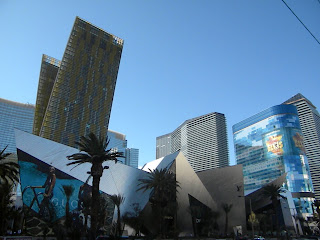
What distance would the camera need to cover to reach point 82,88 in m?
110

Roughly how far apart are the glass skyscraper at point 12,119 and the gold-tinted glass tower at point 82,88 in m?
66.9

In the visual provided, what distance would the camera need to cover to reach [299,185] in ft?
416

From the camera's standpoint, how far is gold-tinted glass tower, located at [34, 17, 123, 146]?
102 m

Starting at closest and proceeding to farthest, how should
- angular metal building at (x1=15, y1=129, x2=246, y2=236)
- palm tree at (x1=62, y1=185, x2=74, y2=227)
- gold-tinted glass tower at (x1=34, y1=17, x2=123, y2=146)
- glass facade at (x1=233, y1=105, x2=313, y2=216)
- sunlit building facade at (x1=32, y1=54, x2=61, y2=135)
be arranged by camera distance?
palm tree at (x1=62, y1=185, x2=74, y2=227) → angular metal building at (x1=15, y1=129, x2=246, y2=236) → gold-tinted glass tower at (x1=34, y1=17, x2=123, y2=146) → sunlit building facade at (x1=32, y1=54, x2=61, y2=135) → glass facade at (x1=233, y1=105, x2=313, y2=216)

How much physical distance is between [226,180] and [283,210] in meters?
33.3

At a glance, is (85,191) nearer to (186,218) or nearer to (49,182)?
(49,182)

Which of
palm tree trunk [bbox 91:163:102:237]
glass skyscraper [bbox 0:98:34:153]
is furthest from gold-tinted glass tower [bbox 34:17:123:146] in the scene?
palm tree trunk [bbox 91:163:102:237]

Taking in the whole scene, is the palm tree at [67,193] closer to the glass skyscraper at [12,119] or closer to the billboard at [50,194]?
the billboard at [50,194]

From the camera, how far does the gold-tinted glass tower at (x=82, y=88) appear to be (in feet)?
335

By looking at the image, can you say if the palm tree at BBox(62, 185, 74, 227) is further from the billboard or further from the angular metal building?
the angular metal building

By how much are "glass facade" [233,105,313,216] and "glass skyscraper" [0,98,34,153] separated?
421 feet

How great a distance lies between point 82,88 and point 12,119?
8359 centimetres

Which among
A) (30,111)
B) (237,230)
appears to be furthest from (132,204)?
(30,111)

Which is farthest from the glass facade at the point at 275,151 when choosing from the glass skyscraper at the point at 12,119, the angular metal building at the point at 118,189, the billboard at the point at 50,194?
the glass skyscraper at the point at 12,119
